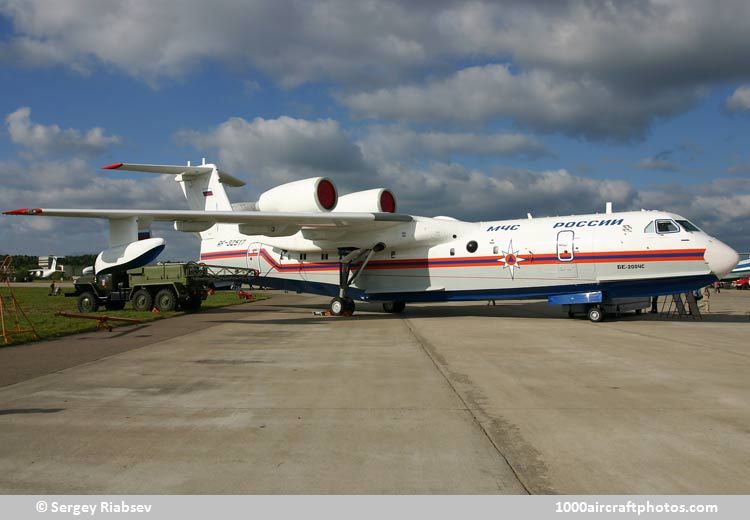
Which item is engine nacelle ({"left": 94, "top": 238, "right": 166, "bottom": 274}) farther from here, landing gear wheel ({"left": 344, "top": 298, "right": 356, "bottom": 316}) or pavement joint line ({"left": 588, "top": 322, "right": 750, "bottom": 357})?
pavement joint line ({"left": 588, "top": 322, "right": 750, "bottom": 357})

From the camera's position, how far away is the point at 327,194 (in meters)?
16.9

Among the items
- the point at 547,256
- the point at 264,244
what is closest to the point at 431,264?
the point at 547,256

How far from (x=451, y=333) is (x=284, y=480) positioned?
932cm

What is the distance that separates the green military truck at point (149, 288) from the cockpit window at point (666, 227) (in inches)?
570

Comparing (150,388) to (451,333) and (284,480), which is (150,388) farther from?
(451,333)

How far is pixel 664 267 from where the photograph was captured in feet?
45.8

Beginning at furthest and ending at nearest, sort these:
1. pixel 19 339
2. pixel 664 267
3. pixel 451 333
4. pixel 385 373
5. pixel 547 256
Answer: pixel 547 256 → pixel 664 267 → pixel 451 333 → pixel 19 339 → pixel 385 373

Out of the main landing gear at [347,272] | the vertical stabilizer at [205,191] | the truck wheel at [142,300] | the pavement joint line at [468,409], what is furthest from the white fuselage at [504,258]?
the pavement joint line at [468,409]

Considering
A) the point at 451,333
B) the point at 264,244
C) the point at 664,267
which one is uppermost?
the point at 264,244

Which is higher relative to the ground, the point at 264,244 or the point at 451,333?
the point at 264,244

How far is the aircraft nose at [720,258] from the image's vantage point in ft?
44.1

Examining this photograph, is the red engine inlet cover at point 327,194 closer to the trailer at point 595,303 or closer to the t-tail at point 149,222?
the t-tail at point 149,222

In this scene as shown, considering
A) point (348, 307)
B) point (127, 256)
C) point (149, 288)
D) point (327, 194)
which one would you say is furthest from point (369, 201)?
point (149, 288)

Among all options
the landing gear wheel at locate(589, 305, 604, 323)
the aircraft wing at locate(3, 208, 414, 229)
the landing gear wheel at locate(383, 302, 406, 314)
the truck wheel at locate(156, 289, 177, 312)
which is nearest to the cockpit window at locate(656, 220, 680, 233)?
the landing gear wheel at locate(589, 305, 604, 323)
